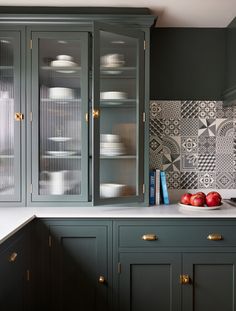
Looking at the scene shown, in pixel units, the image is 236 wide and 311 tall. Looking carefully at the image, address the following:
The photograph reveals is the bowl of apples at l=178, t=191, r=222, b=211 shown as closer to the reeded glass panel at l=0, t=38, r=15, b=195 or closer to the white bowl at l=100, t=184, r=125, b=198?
the white bowl at l=100, t=184, r=125, b=198

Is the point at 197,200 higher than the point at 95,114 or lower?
lower

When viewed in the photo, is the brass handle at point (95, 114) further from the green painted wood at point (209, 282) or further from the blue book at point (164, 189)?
the green painted wood at point (209, 282)

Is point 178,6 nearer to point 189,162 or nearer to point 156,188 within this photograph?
point 189,162

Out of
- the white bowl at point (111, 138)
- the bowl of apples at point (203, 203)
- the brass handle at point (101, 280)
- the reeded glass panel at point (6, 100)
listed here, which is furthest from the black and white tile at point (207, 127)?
the reeded glass panel at point (6, 100)

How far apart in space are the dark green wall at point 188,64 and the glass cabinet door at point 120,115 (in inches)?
17.1

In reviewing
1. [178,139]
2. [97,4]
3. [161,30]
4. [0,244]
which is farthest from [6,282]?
[161,30]

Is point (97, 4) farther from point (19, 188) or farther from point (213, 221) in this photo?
point (213, 221)

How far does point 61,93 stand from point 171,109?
3.08 feet

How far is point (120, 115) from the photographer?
95.3 inches

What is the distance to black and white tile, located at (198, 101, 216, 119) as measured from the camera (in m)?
2.74

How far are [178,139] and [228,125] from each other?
0.44m

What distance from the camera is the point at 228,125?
2742 mm

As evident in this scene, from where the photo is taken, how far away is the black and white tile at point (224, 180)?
9.02 feet

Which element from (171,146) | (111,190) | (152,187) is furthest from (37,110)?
(171,146)
